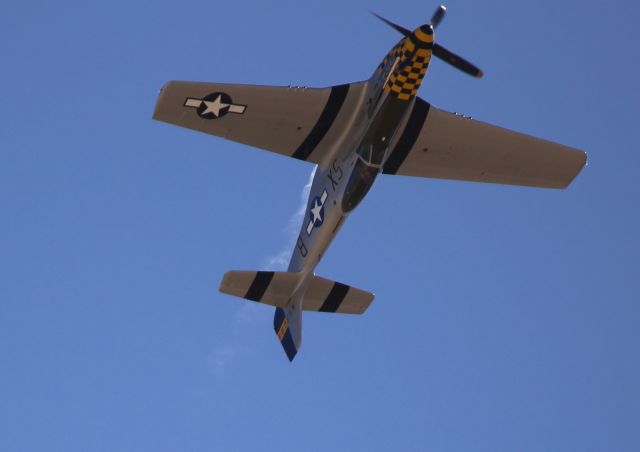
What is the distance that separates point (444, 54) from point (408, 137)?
12.4ft

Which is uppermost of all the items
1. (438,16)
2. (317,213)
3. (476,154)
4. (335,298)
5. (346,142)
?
(438,16)

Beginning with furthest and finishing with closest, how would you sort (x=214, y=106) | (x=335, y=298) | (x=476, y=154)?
1. (x=335, y=298)
2. (x=476, y=154)
3. (x=214, y=106)

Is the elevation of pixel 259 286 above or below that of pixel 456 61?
below

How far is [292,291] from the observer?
97.6 ft

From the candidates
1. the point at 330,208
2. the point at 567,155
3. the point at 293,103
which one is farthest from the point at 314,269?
the point at 567,155

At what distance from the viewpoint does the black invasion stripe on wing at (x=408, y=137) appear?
1082 inches

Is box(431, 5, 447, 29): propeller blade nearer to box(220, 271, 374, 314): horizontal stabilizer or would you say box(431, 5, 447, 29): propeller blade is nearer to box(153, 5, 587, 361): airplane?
box(153, 5, 587, 361): airplane

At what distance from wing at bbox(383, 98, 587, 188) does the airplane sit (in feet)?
0.08

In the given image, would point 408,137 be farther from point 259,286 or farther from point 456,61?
point 259,286

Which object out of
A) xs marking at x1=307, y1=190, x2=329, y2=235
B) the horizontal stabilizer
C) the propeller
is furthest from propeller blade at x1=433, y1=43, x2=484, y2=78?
the horizontal stabilizer

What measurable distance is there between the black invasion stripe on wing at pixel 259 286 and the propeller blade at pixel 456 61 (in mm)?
7609

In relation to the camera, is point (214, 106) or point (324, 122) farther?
point (324, 122)

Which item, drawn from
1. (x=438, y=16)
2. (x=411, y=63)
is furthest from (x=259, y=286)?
(x=438, y=16)

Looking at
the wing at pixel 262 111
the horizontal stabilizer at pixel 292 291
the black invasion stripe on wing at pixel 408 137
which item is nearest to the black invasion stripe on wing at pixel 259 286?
the horizontal stabilizer at pixel 292 291
